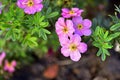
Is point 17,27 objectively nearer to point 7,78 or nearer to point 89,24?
point 89,24

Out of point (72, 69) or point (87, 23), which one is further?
point (72, 69)

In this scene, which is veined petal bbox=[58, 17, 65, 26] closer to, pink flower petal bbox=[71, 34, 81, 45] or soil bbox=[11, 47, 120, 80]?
pink flower petal bbox=[71, 34, 81, 45]

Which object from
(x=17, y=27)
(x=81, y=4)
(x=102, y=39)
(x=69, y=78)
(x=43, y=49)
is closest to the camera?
(x=102, y=39)

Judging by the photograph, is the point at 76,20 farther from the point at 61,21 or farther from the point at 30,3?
the point at 30,3

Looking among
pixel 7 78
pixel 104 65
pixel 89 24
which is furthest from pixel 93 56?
pixel 89 24

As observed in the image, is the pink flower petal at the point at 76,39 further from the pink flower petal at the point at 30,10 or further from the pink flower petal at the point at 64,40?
the pink flower petal at the point at 30,10

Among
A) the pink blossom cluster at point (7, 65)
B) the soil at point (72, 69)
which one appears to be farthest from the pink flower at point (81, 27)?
the pink blossom cluster at point (7, 65)

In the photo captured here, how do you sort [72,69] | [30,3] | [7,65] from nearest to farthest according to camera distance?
[30,3], [7,65], [72,69]

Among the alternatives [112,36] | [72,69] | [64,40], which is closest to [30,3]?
[64,40]
